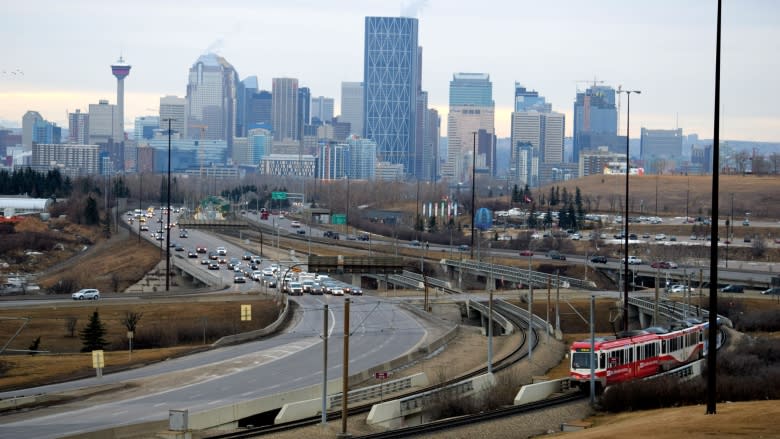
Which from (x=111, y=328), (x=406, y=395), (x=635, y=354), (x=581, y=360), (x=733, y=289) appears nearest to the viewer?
(x=406, y=395)

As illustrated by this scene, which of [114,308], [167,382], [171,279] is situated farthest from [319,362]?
[171,279]

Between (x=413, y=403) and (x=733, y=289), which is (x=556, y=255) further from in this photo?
(x=413, y=403)

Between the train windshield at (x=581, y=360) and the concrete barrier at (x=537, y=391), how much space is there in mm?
1096

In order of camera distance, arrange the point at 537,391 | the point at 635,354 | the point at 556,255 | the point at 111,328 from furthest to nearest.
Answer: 1. the point at 556,255
2. the point at 111,328
3. the point at 635,354
4. the point at 537,391

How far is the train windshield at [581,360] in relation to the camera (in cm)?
4584

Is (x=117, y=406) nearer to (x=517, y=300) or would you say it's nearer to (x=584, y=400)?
(x=584, y=400)

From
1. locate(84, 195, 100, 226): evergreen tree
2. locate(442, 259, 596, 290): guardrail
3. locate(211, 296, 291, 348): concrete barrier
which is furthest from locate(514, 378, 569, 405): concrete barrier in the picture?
locate(84, 195, 100, 226): evergreen tree

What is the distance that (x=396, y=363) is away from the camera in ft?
183

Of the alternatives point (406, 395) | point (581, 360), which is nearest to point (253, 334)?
point (406, 395)

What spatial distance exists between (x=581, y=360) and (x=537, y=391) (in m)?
2.32

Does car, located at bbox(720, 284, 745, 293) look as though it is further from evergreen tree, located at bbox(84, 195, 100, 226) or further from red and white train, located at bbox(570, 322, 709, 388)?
evergreen tree, located at bbox(84, 195, 100, 226)

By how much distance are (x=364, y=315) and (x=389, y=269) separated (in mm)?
7664

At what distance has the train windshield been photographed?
150ft

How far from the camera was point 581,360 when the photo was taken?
46.1 m
